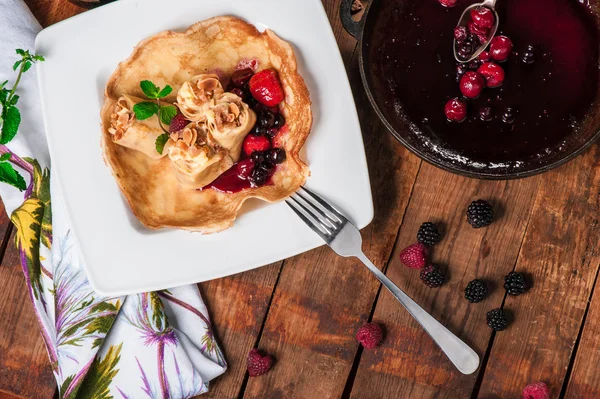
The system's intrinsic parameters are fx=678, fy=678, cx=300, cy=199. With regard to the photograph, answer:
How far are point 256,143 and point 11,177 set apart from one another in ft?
2.47

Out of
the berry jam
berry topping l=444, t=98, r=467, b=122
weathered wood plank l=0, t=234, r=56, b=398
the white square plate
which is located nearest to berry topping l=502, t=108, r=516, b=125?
the berry jam

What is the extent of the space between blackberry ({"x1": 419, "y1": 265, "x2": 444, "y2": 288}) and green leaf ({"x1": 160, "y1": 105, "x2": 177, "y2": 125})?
0.91m

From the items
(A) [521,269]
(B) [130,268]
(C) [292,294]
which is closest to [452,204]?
(A) [521,269]

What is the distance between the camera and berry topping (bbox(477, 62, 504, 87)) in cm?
193

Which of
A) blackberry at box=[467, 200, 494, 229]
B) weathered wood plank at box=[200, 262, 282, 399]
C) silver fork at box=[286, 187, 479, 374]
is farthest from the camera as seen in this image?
weathered wood plank at box=[200, 262, 282, 399]

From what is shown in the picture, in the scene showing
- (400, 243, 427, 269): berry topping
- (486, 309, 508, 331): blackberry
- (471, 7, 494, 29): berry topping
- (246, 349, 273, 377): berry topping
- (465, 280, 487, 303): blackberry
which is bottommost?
(246, 349, 273, 377): berry topping

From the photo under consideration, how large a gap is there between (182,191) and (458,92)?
0.87 meters

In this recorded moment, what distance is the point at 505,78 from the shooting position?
1.96 m

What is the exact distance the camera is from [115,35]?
2.01m

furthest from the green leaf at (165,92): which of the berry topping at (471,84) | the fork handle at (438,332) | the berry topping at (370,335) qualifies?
the berry topping at (370,335)

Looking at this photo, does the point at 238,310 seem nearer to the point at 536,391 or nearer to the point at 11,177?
the point at 11,177

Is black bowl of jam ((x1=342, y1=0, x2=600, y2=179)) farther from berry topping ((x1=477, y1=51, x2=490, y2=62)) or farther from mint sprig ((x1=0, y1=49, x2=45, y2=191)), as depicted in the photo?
mint sprig ((x1=0, y1=49, x2=45, y2=191))

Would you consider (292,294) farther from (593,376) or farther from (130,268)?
(593,376)

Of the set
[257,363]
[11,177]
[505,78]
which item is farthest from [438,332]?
[11,177]
